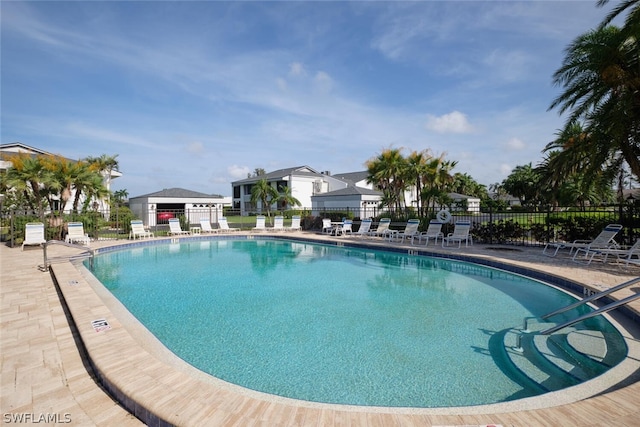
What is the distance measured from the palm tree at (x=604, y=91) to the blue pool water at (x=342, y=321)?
5377 millimetres

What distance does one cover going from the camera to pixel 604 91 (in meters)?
9.73

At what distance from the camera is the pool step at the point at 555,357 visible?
3.58m

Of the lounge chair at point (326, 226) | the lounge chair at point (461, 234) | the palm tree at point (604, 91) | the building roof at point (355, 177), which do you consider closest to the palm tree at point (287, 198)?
the building roof at point (355, 177)

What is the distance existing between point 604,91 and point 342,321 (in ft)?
34.7

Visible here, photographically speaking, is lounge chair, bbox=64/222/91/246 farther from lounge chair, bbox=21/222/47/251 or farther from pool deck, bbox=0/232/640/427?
pool deck, bbox=0/232/640/427

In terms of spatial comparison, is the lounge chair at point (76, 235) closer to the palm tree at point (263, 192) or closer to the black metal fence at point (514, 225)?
the black metal fence at point (514, 225)

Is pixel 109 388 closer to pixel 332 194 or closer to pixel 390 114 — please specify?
pixel 390 114

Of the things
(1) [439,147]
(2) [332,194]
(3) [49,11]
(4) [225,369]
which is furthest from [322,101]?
(4) [225,369]

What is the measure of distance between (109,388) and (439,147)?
60.9 ft

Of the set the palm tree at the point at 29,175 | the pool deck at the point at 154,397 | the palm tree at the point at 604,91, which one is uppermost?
the palm tree at the point at 604,91

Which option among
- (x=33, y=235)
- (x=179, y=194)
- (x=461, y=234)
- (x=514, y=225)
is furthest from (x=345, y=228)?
(x=179, y=194)

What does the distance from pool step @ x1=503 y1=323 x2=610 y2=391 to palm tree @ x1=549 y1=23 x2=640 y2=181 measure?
7646 mm

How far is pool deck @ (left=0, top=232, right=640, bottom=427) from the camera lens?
2404 millimetres

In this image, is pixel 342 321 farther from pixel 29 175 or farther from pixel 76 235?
pixel 29 175
